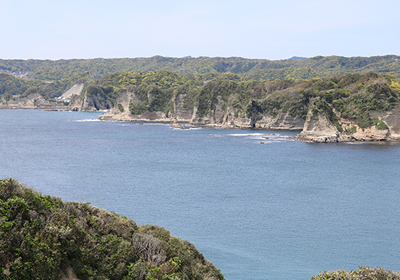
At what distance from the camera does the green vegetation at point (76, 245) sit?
14602 millimetres

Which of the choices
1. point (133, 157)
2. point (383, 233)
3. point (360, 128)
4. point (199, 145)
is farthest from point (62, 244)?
point (360, 128)

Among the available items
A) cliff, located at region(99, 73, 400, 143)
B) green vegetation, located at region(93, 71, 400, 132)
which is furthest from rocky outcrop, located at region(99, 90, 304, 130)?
green vegetation, located at region(93, 71, 400, 132)

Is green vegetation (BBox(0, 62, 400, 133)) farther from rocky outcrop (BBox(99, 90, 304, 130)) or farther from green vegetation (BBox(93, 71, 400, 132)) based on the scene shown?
rocky outcrop (BBox(99, 90, 304, 130))

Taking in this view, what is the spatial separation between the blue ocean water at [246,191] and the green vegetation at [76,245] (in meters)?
12.4

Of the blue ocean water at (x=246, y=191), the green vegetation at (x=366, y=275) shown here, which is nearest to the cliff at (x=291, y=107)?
the blue ocean water at (x=246, y=191)

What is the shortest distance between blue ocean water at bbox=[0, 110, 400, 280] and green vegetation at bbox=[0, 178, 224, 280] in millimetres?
12392

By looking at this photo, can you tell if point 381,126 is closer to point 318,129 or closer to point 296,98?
point 318,129

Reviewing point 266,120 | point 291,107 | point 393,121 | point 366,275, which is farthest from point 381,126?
point 366,275

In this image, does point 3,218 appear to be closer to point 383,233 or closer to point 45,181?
point 383,233

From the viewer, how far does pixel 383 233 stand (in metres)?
38.8

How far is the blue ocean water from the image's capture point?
3397 cm

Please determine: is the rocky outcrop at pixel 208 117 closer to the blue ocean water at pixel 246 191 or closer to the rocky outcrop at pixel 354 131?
the rocky outcrop at pixel 354 131

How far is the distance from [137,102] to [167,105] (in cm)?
1288

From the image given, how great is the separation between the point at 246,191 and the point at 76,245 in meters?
39.6
